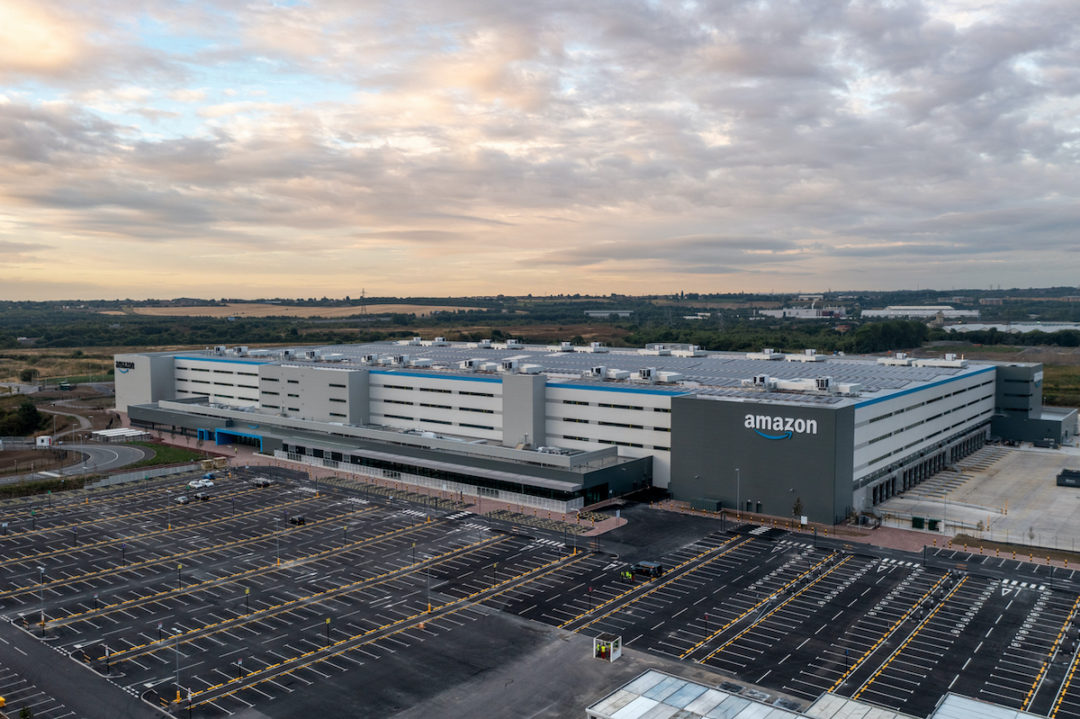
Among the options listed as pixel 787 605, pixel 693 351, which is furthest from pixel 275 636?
pixel 693 351

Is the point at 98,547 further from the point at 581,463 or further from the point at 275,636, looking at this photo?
the point at 581,463

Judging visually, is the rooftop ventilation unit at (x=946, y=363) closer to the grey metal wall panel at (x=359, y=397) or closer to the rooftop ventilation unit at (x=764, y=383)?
the rooftop ventilation unit at (x=764, y=383)

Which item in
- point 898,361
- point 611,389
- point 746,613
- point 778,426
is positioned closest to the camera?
point 746,613

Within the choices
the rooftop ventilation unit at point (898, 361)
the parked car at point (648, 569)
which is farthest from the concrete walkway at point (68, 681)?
the rooftop ventilation unit at point (898, 361)

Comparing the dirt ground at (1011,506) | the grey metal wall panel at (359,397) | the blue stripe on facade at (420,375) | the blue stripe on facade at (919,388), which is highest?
the blue stripe on facade at (420,375)

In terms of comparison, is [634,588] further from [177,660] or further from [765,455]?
[177,660]

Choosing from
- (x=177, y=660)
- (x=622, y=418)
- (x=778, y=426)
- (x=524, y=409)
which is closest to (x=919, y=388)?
(x=778, y=426)
